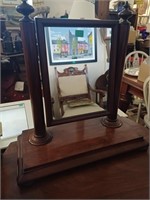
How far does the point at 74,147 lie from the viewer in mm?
554

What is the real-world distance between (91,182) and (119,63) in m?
0.36

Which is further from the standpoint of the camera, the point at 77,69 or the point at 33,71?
the point at 77,69

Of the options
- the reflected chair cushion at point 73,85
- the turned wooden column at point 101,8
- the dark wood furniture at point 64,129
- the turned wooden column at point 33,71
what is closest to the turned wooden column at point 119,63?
the dark wood furniture at point 64,129

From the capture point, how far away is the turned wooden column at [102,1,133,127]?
551mm

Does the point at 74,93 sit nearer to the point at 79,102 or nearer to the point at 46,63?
A: the point at 79,102

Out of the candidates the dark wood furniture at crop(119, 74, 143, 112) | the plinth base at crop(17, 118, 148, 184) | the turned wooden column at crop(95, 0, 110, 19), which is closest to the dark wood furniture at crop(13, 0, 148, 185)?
the plinth base at crop(17, 118, 148, 184)

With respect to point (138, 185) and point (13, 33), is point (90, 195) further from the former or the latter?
point (13, 33)

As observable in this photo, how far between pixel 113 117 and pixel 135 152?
0.14 meters

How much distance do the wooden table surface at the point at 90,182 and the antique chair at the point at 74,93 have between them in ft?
0.62

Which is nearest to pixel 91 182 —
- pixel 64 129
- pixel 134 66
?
pixel 64 129

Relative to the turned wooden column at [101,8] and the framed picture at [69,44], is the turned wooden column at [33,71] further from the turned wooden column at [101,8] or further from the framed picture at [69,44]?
the turned wooden column at [101,8]

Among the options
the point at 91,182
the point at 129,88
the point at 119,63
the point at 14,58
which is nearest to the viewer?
the point at 91,182

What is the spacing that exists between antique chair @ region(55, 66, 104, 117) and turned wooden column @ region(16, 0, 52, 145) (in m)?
0.09

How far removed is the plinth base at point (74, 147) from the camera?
19.3 inches
